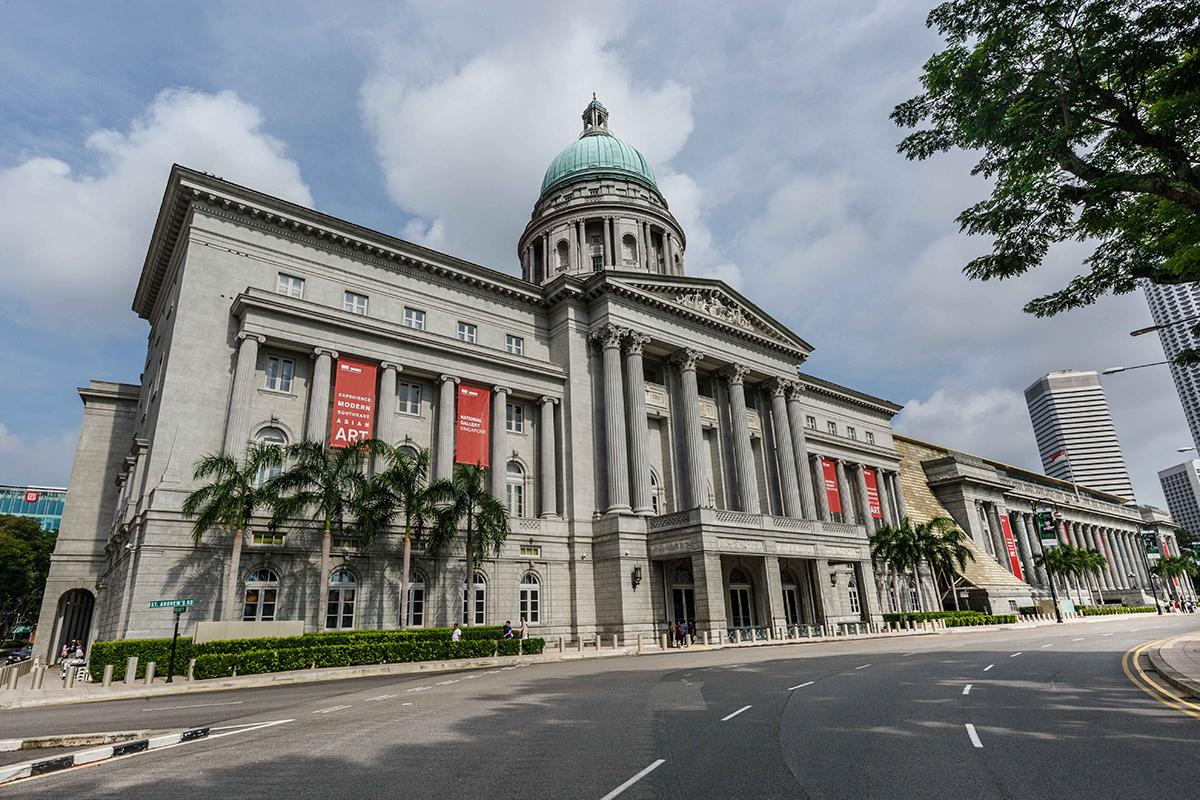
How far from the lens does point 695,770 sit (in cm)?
816

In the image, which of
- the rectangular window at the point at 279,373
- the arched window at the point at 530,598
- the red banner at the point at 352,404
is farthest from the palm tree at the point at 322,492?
the arched window at the point at 530,598

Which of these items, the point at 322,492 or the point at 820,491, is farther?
the point at 820,491

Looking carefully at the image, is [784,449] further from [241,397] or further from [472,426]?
[241,397]

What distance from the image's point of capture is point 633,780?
766 centimetres

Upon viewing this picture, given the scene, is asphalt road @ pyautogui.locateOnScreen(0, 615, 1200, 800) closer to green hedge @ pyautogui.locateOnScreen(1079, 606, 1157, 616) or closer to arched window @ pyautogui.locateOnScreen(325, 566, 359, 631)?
arched window @ pyautogui.locateOnScreen(325, 566, 359, 631)

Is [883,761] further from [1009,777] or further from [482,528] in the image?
[482,528]

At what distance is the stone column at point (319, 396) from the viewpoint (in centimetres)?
3142

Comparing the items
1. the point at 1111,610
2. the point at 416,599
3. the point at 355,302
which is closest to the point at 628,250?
the point at 355,302

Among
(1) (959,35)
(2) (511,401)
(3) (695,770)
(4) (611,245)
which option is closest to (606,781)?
(3) (695,770)

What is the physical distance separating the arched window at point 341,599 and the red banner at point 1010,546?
233ft

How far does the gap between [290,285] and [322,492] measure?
39.4ft

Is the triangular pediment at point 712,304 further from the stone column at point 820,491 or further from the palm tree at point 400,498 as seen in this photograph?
the palm tree at point 400,498

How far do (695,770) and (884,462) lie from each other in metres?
63.9

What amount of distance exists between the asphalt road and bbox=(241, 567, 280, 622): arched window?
9.74 meters
